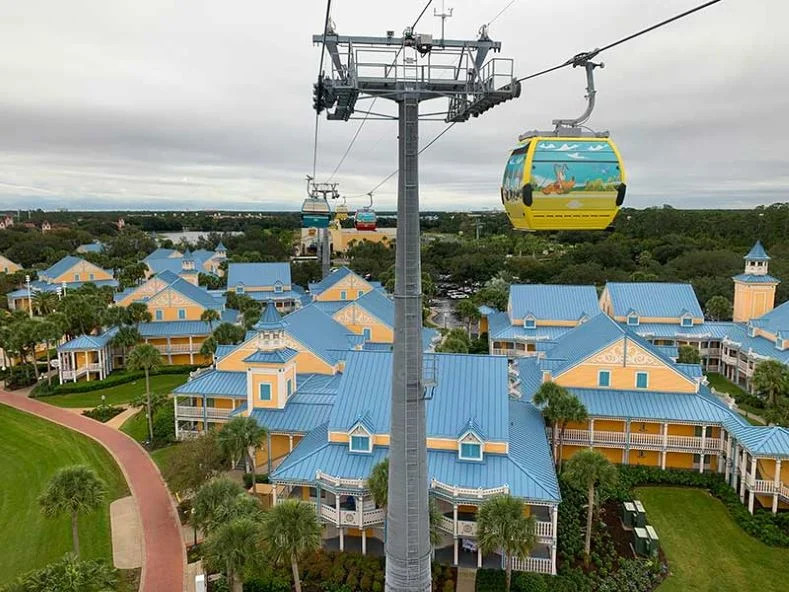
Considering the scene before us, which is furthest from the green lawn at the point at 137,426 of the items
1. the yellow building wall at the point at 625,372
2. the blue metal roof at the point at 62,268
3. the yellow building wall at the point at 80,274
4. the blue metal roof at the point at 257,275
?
the blue metal roof at the point at 62,268

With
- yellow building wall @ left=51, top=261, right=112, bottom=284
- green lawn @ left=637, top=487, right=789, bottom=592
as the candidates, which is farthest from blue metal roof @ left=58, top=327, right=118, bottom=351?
green lawn @ left=637, top=487, right=789, bottom=592

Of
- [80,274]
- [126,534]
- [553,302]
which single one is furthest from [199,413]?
[80,274]

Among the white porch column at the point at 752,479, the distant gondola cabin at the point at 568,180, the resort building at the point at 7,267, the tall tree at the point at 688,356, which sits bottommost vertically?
the white porch column at the point at 752,479

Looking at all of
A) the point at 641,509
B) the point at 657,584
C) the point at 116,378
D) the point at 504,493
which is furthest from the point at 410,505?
the point at 116,378

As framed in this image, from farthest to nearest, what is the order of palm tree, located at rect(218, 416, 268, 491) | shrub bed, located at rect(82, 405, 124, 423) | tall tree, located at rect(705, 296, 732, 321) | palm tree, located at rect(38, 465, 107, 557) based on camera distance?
tall tree, located at rect(705, 296, 732, 321) → shrub bed, located at rect(82, 405, 124, 423) → palm tree, located at rect(218, 416, 268, 491) → palm tree, located at rect(38, 465, 107, 557)

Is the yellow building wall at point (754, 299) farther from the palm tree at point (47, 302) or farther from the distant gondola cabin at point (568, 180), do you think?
the palm tree at point (47, 302)

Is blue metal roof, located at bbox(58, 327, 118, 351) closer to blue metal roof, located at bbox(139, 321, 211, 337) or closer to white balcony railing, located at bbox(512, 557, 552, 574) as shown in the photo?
blue metal roof, located at bbox(139, 321, 211, 337)
